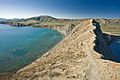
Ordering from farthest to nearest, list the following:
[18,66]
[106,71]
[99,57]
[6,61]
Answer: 1. [6,61]
2. [18,66]
3. [99,57]
4. [106,71]

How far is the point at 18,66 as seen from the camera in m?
55.3

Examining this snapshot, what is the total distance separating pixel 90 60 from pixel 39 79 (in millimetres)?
8457

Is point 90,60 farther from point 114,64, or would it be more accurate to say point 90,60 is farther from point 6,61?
point 6,61

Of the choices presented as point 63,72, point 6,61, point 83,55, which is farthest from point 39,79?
point 6,61

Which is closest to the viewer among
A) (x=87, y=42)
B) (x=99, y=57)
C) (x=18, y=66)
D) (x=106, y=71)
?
(x=106, y=71)

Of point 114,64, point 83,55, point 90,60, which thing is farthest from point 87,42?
point 114,64

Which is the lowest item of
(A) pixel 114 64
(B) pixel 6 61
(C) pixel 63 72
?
(B) pixel 6 61

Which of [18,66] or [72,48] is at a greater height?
[72,48]

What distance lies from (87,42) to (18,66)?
1970 cm

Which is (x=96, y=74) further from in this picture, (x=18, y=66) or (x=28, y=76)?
(x=18, y=66)

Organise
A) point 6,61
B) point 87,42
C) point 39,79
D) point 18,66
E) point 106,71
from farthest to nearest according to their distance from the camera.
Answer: point 6,61 → point 18,66 → point 87,42 → point 39,79 → point 106,71

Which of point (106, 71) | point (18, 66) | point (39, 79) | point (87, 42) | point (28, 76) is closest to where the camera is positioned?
point (106, 71)

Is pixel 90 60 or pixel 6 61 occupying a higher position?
pixel 90 60

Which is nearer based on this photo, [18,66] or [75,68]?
[75,68]
